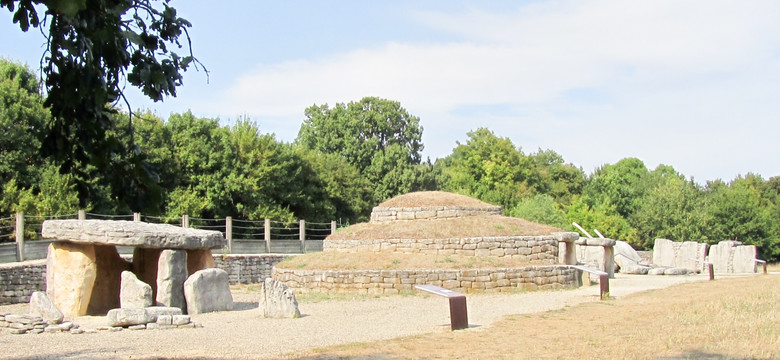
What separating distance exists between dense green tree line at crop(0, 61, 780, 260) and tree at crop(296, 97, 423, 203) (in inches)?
3.6

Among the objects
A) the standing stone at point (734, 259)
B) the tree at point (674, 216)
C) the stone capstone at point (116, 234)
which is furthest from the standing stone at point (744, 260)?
the stone capstone at point (116, 234)

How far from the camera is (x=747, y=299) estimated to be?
615 inches

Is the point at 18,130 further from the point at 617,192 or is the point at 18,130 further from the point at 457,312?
the point at 617,192

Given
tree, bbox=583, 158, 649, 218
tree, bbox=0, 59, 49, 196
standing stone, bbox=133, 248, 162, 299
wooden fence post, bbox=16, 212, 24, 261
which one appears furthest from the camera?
tree, bbox=583, 158, 649, 218

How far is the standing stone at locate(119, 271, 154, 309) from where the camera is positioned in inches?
528

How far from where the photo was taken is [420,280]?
62.5 ft

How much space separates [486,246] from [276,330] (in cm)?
1077

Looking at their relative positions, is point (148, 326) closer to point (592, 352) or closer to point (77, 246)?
point (77, 246)

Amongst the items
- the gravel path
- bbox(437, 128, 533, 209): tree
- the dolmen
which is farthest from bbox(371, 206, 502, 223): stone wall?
bbox(437, 128, 533, 209): tree

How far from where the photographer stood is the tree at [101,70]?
458 centimetres

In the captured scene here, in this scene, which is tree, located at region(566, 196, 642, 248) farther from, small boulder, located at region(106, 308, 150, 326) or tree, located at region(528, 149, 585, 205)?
small boulder, located at region(106, 308, 150, 326)

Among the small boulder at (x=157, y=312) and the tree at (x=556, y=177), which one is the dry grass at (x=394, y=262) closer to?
the small boulder at (x=157, y=312)

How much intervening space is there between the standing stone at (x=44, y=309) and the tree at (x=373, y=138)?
37118 mm

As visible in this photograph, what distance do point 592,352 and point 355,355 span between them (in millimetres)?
2850
